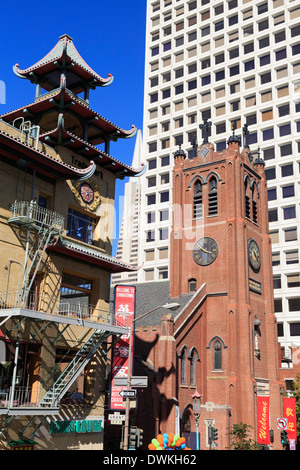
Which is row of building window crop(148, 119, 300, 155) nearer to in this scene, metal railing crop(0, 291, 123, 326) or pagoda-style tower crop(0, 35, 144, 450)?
pagoda-style tower crop(0, 35, 144, 450)

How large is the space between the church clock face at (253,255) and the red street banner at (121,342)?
741 inches

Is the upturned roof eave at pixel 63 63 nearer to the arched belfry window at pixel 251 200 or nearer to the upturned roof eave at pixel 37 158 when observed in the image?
the upturned roof eave at pixel 37 158

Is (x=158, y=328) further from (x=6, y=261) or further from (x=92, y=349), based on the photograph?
(x=6, y=261)

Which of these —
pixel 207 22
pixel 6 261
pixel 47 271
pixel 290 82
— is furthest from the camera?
pixel 207 22

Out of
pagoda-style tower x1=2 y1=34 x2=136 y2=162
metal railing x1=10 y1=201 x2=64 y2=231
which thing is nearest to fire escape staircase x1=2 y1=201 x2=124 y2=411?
metal railing x1=10 y1=201 x2=64 y2=231

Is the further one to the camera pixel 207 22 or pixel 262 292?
pixel 207 22

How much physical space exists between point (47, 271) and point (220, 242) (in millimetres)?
24433

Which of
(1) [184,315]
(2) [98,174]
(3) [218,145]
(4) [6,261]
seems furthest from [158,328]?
(3) [218,145]

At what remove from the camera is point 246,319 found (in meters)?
45.6

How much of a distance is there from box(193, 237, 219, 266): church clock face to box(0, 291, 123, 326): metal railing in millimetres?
18903

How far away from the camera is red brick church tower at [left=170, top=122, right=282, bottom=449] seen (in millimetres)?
44250

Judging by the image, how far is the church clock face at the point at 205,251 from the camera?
4934 centimetres

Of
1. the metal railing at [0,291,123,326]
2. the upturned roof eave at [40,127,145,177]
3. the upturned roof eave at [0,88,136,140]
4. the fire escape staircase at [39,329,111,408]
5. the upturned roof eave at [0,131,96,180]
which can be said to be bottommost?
the fire escape staircase at [39,329,111,408]

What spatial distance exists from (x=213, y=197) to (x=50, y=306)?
2708cm
